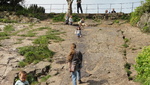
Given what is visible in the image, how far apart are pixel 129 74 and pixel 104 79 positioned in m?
1.26

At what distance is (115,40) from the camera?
17.8 meters

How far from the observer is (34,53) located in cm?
1373

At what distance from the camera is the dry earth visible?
11055 mm

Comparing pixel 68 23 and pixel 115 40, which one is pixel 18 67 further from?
pixel 68 23

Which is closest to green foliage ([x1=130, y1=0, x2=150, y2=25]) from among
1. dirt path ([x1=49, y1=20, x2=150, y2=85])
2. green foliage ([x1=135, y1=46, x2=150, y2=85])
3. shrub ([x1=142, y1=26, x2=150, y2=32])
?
shrub ([x1=142, y1=26, x2=150, y2=32])

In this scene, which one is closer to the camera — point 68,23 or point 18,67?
point 18,67

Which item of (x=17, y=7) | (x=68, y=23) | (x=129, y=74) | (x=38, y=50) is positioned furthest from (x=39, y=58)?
(x=17, y=7)

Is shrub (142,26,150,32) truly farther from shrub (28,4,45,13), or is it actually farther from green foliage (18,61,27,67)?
shrub (28,4,45,13)

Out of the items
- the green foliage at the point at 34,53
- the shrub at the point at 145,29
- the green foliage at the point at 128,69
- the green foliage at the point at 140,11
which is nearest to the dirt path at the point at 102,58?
the green foliage at the point at 128,69

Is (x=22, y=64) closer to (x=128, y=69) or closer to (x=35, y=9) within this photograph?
(x=128, y=69)

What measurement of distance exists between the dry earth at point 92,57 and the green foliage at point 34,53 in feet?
1.12

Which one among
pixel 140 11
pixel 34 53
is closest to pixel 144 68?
pixel 34 53

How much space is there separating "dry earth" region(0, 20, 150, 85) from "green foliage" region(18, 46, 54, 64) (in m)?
0.34

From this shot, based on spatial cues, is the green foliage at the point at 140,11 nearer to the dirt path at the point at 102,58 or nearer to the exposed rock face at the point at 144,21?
the exposed rock face at the point at 144,21
